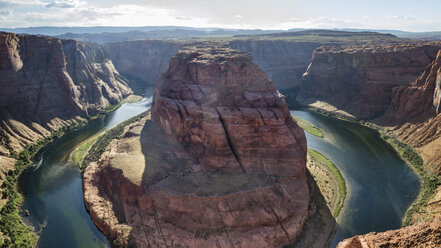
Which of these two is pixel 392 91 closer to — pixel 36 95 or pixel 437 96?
pixel 437 96

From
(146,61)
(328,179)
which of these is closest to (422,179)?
(328,179)

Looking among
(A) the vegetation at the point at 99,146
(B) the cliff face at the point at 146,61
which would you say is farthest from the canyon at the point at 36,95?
(B) the cliff face at the point at 146,61

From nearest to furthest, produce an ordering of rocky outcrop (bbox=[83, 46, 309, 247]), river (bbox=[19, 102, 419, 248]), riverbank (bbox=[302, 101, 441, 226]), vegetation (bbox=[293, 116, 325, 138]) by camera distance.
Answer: rocky outcrop (bbox=[83, 46, 309, 247]) < river (bbox=[19, 102, 419, 248]) < riverbank (bbox=[302, 101, 441, 226]) < vegetation (bbox=[293, 116, 325, 138])

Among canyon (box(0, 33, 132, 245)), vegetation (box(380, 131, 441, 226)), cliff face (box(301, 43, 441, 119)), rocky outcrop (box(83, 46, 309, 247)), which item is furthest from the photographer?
cliff face (box(301, 43, 441, 119))

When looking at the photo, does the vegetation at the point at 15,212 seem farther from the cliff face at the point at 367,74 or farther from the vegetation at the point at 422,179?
the cliff face at the point at 367,74

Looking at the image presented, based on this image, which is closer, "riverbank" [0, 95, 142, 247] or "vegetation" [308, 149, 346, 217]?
"riverbank" [0, 95, 142, 247]

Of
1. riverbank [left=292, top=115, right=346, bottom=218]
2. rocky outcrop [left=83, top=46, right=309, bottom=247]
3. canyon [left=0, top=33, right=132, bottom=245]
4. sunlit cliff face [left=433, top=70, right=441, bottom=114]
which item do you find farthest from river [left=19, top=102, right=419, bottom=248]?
sunlit cliff face [left=433, top=70, right=441, bottom=114]

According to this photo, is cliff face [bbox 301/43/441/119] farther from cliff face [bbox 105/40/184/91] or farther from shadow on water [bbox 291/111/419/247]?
cliff face [bbox 105/40/184/91]
